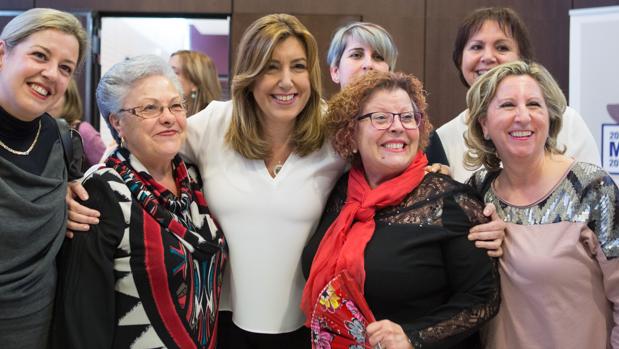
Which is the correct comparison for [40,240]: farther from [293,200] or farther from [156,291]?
[293,200]

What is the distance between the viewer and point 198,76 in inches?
145

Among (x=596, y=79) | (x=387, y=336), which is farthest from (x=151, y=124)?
(x=596, y=79)

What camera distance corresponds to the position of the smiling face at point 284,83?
204 cm

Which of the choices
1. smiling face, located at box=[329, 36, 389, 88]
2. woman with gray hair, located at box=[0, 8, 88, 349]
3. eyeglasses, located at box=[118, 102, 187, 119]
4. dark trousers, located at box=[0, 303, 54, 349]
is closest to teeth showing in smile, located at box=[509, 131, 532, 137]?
smiling face, located at box=[329, 36, 389, 88]

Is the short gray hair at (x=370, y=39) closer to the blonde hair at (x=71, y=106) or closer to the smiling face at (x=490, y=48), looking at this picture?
the smiling face at (x=490, y=48)

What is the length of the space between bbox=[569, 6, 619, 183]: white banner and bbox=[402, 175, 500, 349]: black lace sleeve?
3.09 m

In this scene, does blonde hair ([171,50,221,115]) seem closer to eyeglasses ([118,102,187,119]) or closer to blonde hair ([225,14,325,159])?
blonde hair ([225,14,325,159])

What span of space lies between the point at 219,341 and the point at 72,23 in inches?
52.0

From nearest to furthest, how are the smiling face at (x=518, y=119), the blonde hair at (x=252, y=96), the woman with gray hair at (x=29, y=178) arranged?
the woman with gray hair at (x=29, y=178), the smiling face at (x=518, y=119), the blonde hair at (x=252, y=96)

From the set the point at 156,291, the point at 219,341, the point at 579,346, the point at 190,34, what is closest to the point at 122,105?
the point at 156,291

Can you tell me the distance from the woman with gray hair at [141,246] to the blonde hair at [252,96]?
0.88 feet

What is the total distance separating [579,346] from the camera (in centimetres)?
164

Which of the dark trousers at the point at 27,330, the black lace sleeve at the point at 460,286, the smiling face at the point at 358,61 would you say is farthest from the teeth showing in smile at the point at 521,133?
the dark trousers at the point at 27,330

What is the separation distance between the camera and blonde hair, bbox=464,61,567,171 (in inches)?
71.5
